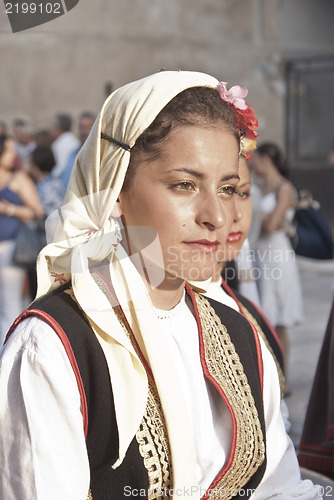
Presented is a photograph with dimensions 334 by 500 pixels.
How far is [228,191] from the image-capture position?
176 cm

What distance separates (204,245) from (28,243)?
4.48m

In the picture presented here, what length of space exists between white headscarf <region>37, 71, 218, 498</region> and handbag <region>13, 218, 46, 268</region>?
4.30 m

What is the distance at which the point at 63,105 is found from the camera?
1219cm

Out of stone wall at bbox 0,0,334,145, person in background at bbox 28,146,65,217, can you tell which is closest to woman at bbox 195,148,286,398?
person in background at bbox 28,146,65,217

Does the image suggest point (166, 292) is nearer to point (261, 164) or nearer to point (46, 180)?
point (261, 164)

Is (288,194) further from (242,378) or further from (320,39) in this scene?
(320,39)

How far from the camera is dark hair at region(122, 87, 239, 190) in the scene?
1638mm

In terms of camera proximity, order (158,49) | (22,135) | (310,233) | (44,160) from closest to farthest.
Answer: (310,233) → (44,160) → (22,135) → (158,49)

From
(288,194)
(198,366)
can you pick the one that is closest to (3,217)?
(288,194)

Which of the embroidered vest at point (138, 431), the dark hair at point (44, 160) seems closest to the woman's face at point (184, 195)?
the embroidered vest at point (138, 431)

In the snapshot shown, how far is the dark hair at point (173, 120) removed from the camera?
1638 mm

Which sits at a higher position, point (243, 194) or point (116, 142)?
point (116, 142)

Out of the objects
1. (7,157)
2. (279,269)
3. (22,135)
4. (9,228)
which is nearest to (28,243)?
(9,228)

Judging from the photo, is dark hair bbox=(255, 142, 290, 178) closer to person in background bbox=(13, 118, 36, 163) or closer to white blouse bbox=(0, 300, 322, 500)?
white blouse bbox=(0, 300, 322, 500)
